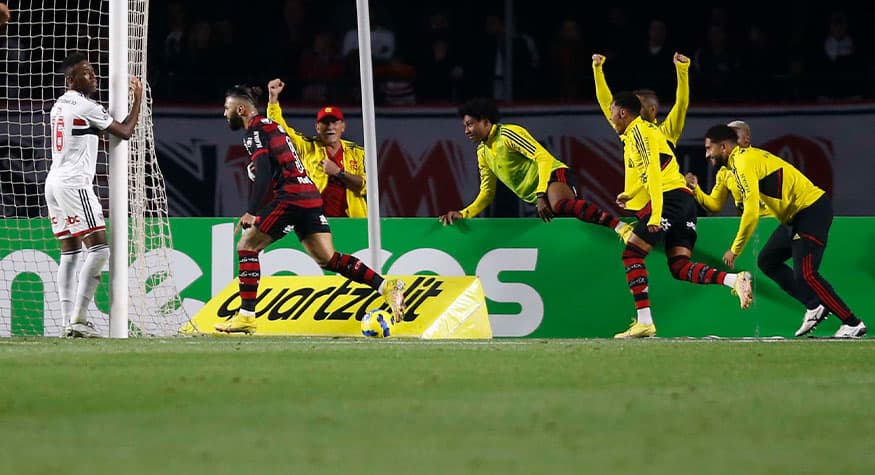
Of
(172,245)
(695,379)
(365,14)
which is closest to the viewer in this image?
(695,379)

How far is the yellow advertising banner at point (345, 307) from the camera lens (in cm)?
1127

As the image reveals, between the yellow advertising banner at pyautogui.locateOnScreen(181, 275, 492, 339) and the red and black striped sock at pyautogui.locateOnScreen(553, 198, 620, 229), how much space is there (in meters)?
0.98

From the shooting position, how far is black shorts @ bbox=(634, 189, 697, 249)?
1138cm

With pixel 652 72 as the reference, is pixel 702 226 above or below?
below

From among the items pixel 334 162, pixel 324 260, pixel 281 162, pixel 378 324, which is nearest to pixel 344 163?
pixel 334 162

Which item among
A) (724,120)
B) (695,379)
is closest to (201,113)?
(724,120)

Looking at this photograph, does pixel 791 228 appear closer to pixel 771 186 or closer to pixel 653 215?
pixel 771 186

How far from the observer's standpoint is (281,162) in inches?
433

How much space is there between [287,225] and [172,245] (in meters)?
1.78

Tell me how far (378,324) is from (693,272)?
7.97ft

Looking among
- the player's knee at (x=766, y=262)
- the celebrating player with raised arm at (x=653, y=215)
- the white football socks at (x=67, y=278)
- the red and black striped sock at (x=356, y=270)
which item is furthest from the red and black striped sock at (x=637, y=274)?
the white football socks at (x=67, y=278)

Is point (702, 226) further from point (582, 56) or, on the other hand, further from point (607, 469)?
point (607, 469)

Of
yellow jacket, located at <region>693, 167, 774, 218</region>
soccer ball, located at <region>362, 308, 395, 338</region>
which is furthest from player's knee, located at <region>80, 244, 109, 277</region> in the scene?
yellow jacket, located at <region>693, 167, 774, 218</region>

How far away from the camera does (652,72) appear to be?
18094 millimetres
